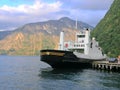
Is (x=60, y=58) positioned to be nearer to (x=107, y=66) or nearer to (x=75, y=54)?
(x=75, y=54)

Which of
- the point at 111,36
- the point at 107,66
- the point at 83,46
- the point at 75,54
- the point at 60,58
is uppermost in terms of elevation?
the point at 111,36

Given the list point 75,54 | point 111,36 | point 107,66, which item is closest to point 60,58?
point 75,54

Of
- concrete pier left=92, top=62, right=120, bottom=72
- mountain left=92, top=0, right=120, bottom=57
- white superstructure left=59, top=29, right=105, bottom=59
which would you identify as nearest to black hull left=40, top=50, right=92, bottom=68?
white superstructure left=59, top=29, right=105, bottom=59

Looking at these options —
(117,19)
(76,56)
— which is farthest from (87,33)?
(117,19)

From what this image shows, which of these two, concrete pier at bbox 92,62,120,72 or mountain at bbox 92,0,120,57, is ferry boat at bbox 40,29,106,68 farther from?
mountain at bbox 92,0,120,57

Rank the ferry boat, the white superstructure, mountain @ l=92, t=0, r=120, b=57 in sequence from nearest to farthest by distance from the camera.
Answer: the ferry boat < the white superstructure < mountain @ l=92, t=0, r=120, b=57

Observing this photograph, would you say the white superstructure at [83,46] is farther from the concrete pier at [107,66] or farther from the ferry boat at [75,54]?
the concrete pier at [107,66]

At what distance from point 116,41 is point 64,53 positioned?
83940 millimetres

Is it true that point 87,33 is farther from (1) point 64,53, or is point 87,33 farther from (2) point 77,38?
(1) point 64,53

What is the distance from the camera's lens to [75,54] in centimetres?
8938

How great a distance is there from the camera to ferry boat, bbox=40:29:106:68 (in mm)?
85875

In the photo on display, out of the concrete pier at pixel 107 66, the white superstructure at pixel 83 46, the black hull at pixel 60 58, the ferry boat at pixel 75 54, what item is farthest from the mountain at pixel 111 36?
the black hull at pixel 60 58

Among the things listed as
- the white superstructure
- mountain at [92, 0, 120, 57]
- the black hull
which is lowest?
the black hull

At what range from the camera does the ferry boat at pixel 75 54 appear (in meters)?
85.9
